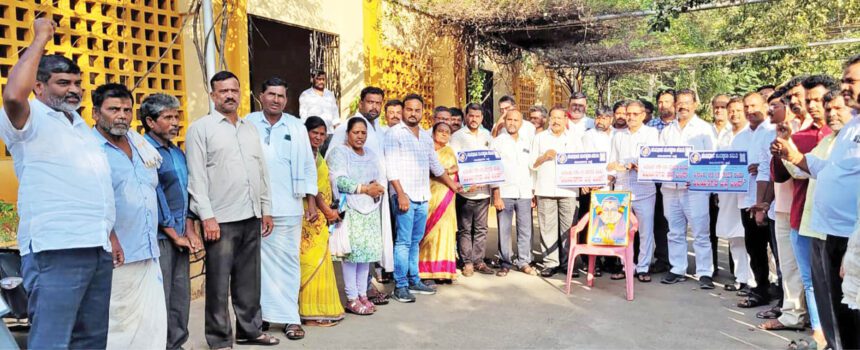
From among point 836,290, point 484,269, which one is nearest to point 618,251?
point 484,269

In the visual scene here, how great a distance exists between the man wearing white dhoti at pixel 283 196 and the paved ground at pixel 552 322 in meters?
0.25

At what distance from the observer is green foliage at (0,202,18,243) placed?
4.79m

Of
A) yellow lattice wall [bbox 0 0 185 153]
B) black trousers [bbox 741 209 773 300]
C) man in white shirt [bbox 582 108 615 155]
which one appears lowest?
black trousers [bbox 741 209 773 300]

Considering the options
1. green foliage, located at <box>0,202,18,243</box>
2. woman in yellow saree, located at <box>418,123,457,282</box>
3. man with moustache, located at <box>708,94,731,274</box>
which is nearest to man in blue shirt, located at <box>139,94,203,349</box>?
green foliage, located at <box>0,202,18,243</box>

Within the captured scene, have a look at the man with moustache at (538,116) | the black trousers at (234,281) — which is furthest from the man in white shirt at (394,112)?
the man with moustache at (538,116)

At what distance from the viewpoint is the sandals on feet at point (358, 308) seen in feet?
17.3

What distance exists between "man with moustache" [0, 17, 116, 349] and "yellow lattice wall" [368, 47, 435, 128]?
682 cm

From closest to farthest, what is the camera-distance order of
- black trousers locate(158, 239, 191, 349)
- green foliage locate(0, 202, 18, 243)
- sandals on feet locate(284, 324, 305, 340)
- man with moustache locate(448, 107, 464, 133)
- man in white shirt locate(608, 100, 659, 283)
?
black trousers locate(158, 239, 191, 349) < sandals on feet locate(284, 324, 305, 340) < green foliage locate(0, 202, 18, 243) < man in white shirt locate(608, 100, 659, 283) < man with moustache locate(448, 107, 464, 133)

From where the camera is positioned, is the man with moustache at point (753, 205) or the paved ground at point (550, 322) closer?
the paved ground at point (550, 322)

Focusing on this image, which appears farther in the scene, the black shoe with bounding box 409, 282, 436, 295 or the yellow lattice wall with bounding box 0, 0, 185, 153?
the black shoe with bounding box 409, 282, 436, 295

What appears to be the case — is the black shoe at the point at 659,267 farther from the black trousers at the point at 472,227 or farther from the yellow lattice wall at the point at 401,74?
the yellow lattice wall at the point at 401,74

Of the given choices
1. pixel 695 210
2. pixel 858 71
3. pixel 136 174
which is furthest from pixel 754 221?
pixel 136 174

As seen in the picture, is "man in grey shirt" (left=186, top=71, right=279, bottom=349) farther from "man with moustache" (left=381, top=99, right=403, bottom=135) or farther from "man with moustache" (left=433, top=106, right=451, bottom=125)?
"man with moustache" (left=433, top=106, right=451, bottom=125)

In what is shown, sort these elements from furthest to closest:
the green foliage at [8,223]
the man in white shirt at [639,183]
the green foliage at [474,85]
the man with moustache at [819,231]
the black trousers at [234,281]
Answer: the green foliage at [474,85]
the man in white shirt at [639,183]
the green foliage at [8,223]
the black trousers at [234,281]
the man with moustache at [819,231]
